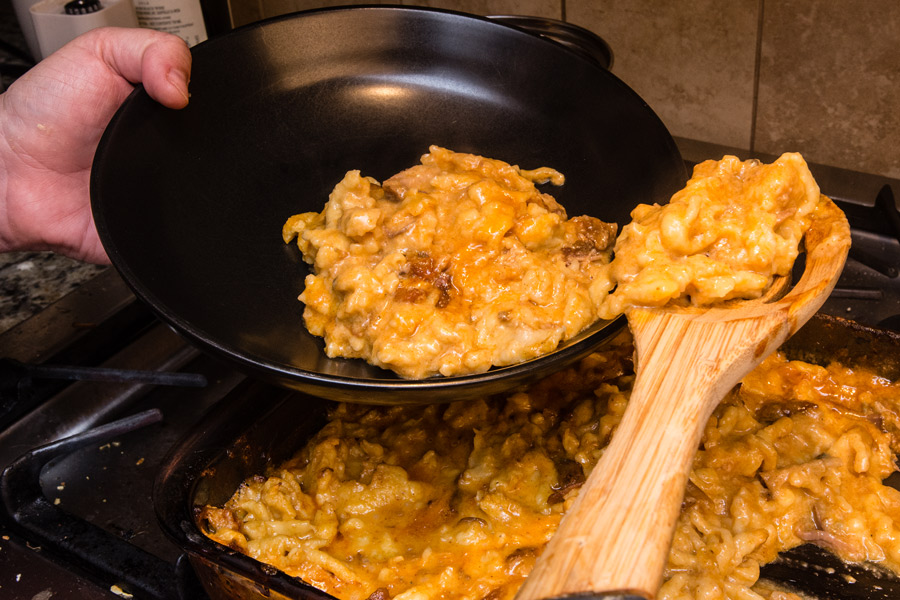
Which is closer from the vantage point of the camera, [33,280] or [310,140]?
[310,140]

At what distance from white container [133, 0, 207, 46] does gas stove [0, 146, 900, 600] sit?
0.70 m

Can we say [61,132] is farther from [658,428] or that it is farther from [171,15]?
[658,428]

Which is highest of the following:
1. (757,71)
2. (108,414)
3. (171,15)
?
(171,15)

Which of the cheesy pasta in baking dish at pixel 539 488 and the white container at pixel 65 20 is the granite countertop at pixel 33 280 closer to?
the white container at pixel 65 20

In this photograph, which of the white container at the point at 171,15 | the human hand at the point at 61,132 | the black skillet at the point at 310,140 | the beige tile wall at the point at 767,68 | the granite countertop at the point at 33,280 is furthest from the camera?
the white container at the point at 171,15

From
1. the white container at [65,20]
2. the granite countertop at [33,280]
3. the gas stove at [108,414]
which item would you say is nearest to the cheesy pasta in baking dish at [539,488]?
the gas stove at [108,414]

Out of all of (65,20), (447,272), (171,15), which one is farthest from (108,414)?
(171,15)

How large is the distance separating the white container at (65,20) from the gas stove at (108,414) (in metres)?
0.59

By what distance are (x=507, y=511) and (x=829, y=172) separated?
1080 mm

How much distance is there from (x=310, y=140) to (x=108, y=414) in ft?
2.23

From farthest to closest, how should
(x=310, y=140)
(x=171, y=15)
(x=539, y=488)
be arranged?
(x=171, y=15)
(x=310, y=140)
(x=539, y=488)

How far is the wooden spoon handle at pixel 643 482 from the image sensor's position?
26.5 inches

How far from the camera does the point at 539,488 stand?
123cm

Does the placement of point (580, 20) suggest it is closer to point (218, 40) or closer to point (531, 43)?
point (531, 43)
